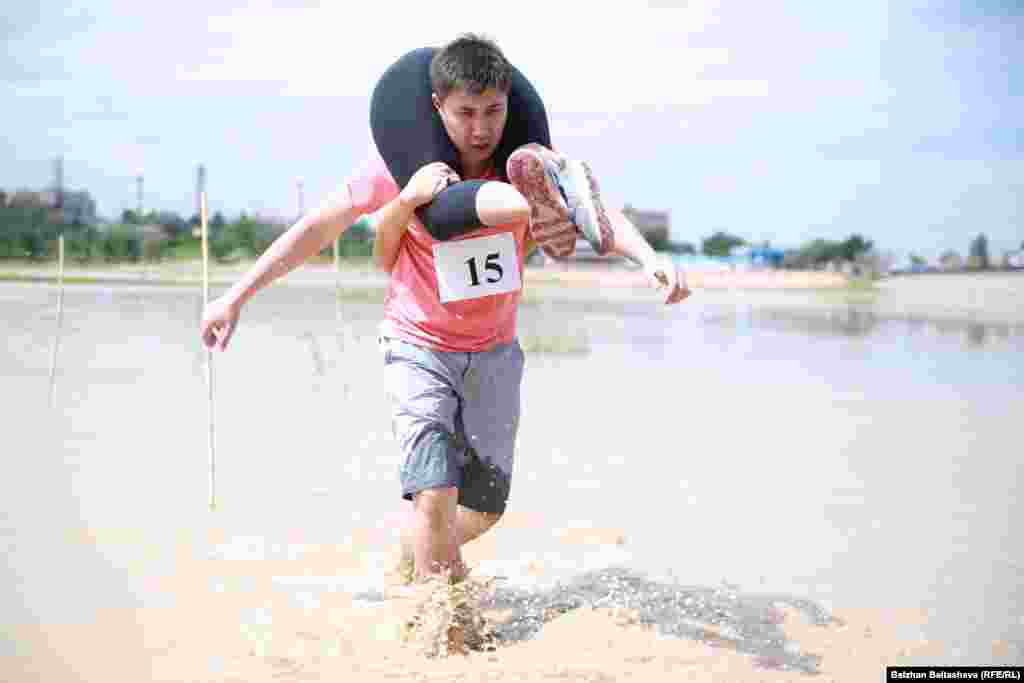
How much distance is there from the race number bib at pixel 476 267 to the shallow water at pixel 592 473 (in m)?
1.61

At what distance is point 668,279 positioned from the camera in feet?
11.9

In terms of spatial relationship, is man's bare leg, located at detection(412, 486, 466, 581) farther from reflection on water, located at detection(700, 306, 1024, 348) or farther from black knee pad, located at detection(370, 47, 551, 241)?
reflection on water, located at detection(700, 306, 1024, 348)

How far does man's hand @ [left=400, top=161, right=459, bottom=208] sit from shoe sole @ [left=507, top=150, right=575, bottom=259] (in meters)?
0.20

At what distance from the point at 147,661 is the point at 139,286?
2542 centimetres

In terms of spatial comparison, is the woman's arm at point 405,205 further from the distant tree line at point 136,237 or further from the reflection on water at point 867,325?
the reflection on water at point 867,325

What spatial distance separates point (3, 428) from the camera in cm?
845

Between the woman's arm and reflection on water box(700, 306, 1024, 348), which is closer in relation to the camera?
the woman's arm

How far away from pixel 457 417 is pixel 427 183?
2.79ft

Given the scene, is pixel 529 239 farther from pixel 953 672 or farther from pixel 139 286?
pixel 139 286

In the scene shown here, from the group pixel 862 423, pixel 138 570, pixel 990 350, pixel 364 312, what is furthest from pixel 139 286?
pixel 138 570

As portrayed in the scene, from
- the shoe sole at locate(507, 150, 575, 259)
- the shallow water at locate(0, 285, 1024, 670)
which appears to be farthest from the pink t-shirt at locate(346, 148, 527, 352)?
the shallow water at locate(0, 285, 1024, 670)

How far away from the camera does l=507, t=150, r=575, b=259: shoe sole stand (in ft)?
11.6

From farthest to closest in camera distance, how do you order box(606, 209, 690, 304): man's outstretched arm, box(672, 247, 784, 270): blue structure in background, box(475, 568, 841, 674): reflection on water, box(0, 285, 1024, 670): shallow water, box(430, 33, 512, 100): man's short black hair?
box(672, 247, 784, 270): blue structure in background < box(0, 285, 1024, 670): shallow water < box(475, 568, 841, 674): reflection on water < box(606, 209, 690, 304): man's outstretched arm < box(430, 33, 512, 100): man's short black hair

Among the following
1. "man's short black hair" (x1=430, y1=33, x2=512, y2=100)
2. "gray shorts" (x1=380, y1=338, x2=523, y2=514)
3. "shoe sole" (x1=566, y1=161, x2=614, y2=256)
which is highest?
"man's short black hair" (x1=430, y1=33, x2=512, y2=100)
